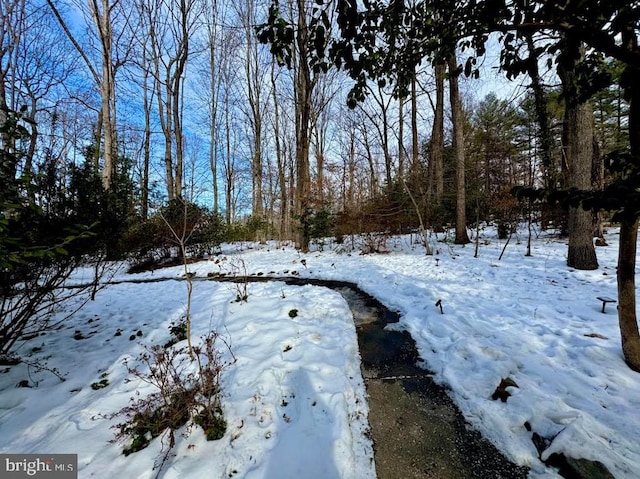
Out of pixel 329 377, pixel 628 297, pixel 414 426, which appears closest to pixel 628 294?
pixel 628 297

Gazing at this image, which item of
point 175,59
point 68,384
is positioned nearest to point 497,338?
point 68,384

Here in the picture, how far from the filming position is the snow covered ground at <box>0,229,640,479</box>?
1788 millimetres

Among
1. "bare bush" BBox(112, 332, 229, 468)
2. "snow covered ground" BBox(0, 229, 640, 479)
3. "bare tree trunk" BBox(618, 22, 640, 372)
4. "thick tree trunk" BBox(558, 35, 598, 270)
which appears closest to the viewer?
"snow covered ground" BBox(0, 229, 640, 479)

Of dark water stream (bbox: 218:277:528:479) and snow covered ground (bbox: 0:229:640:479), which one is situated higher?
snow covered ground (bbox: 0:229:640:479)

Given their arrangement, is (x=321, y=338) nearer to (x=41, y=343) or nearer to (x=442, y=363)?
(x=442, y=363)

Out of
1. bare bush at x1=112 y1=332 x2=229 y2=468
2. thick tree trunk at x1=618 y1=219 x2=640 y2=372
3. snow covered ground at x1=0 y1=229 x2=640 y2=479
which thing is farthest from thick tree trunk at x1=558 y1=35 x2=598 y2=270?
bare bush at x1=112 y1=332 x2=229 y2=468

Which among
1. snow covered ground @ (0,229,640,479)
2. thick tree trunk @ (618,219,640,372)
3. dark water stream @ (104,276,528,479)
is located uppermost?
thick tree trunk @ (618,219,640,372)

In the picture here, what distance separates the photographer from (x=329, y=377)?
8.66 ft

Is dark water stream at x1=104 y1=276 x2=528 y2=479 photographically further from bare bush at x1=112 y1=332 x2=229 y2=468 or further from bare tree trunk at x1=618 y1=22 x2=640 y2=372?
bare tree trunk at x1=618 y1=22 x2=640 y2=372

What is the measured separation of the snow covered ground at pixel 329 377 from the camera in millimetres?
1788

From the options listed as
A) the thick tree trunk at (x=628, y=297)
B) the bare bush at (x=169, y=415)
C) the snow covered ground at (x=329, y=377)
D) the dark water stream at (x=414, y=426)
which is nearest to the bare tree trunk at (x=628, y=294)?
the thick tree trunk at (x=628, y=297)

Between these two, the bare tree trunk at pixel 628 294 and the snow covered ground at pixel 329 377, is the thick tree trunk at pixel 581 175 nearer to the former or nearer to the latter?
the snow covered ground at pixel 329 377

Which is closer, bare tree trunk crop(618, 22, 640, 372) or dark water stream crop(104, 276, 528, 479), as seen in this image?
dark water stream crop(104, 276, 528, 479)

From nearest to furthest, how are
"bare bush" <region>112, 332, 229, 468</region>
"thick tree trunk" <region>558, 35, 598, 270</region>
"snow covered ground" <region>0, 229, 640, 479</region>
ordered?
"snow covered ground" <region>0, 229, 640, 479</region> < "bare bush" <region>112, 332, 229, 468</region> < "thick tree trunk" <region>558, 35, 598, 270</region>
